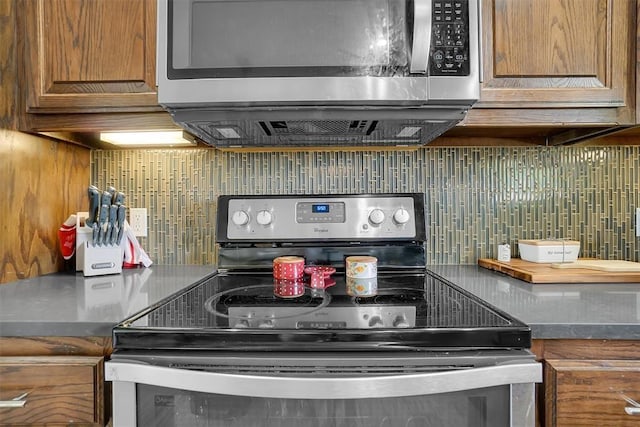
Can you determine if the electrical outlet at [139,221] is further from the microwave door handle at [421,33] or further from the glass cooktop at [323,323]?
the microwave door handle at [421,33]

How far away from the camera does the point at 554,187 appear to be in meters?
1.50

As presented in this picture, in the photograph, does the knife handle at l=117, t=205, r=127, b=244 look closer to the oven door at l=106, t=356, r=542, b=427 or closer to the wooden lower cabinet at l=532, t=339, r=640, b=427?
the oven door at l=106, t=356, r=542, b=427

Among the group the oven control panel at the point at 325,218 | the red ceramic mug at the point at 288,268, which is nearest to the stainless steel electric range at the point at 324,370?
the red ceramic mug at the point at 288,268

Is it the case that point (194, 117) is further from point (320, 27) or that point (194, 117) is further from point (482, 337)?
point (482, 337)

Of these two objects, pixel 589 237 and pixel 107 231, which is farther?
pixel 589 237

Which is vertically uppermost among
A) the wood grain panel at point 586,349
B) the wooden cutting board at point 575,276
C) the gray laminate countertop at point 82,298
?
the wooden cutting board at point 575,276

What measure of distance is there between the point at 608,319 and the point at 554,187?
794mm

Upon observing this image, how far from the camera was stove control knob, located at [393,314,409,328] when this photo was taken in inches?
31.0

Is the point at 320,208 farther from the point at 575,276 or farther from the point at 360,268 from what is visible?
the point at 575,276

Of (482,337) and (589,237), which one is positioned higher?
(589,237)

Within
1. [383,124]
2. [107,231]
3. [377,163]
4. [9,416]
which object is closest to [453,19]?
[383,124]

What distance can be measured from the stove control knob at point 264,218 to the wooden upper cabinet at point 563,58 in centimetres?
72

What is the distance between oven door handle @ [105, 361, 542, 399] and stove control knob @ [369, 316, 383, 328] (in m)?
0.10

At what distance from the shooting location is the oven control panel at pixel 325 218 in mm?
1363
